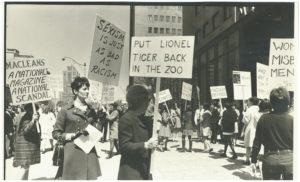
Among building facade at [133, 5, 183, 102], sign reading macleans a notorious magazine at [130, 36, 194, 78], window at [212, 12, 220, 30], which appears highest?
window at [212, 12, 220, 30]

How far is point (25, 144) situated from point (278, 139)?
440cm

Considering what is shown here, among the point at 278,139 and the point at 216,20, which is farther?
the point at 216,20

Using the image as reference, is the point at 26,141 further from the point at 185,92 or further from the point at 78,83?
the point at 185,92

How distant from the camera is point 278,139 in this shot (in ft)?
18.5

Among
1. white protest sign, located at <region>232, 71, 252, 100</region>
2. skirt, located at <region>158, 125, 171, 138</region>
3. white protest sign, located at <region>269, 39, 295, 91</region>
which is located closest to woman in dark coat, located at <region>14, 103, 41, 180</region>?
white protest sign, located at <region>269, 39, 295, 91</region>

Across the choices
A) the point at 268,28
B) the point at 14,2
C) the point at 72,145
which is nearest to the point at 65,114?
the point at 72,145

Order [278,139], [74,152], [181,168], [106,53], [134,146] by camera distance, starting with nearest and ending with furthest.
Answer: [134,146] < [74,152] < [278,139] < [106,53] < [181,168]

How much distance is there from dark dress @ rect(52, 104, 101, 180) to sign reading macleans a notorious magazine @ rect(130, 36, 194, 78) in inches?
41.8

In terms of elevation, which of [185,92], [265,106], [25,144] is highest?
[185,92]

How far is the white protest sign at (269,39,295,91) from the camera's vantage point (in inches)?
320

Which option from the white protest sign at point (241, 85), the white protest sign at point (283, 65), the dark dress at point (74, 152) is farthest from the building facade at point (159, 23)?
the dark dress at point (74, 152)

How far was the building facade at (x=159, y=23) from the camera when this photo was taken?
972cm

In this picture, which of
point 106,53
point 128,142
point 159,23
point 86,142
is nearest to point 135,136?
point 128,142

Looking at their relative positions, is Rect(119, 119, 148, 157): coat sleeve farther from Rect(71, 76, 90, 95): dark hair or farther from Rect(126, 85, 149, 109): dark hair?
Rect(71, 76, 90, 95): dark hair
